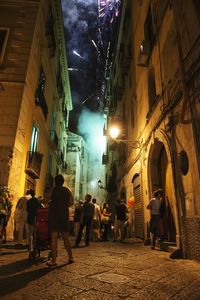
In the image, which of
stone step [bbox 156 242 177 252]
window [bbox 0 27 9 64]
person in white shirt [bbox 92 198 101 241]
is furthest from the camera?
window [bbox 0 27 9 64]

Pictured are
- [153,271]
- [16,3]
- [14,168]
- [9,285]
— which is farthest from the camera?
[16,3]

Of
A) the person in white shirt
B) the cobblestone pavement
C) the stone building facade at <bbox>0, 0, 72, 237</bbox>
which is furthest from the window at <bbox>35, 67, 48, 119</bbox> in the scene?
the cobblestone pavement

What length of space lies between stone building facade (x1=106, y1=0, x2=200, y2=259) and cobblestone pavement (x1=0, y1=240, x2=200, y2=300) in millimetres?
1696

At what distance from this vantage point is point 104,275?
3.79 m

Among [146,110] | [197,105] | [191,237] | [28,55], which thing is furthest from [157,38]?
[191,237]

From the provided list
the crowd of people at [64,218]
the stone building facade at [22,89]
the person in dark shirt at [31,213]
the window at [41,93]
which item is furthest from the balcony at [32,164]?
the person in dark shirt at [31,213]

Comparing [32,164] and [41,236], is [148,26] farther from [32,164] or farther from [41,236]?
[41,236]

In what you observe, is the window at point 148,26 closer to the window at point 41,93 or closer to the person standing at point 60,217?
the window at point 41,93

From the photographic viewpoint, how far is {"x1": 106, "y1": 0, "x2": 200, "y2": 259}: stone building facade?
5711mm

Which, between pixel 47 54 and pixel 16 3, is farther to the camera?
pixel 47 54

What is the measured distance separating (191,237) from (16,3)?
45.3ft

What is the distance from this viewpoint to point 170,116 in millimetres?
7207

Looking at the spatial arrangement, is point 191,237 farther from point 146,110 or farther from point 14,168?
point 14,168

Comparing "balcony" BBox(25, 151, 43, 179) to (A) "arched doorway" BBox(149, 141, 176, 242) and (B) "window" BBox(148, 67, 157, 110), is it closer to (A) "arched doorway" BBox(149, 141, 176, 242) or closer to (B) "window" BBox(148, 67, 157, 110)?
(A) "arched doorway" BBox(149, 141, 176, 242)
